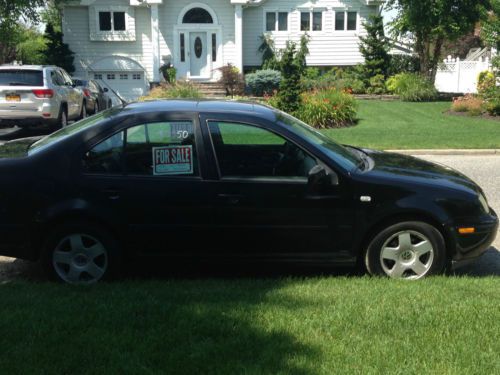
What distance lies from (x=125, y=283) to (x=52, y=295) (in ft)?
2.11

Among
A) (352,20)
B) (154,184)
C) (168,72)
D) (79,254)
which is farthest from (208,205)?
(352,20)

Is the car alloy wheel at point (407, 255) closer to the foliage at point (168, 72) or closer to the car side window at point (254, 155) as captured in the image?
the car side window at point (254, 155)

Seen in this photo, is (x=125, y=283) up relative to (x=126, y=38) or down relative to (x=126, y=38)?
down

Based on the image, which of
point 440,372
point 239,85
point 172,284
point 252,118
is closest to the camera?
point 440,372

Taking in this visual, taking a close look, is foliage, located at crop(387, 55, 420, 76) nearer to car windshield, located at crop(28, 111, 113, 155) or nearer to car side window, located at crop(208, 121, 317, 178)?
car side window, located at crop(208, 121, 317, 178)

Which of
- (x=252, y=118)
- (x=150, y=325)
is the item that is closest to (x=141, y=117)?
(x=252, y=118)

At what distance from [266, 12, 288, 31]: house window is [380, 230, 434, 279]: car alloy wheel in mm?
27870

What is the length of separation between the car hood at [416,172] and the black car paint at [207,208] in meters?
0.10

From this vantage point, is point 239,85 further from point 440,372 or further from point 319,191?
point 440,372

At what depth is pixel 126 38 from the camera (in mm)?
31328

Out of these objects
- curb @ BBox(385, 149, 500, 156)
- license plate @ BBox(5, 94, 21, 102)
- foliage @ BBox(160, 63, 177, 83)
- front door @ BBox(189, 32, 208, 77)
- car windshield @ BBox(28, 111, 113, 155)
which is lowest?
curb @ BBox(385, 149, 500, 156)

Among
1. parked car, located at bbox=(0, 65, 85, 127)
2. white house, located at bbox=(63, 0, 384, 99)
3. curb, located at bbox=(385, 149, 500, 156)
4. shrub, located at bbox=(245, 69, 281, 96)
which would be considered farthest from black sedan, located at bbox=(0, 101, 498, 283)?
white house, located at bbox=(63, 0, 384, 99)

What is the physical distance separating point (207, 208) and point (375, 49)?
2606cm

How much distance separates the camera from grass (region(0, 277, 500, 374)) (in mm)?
3447
